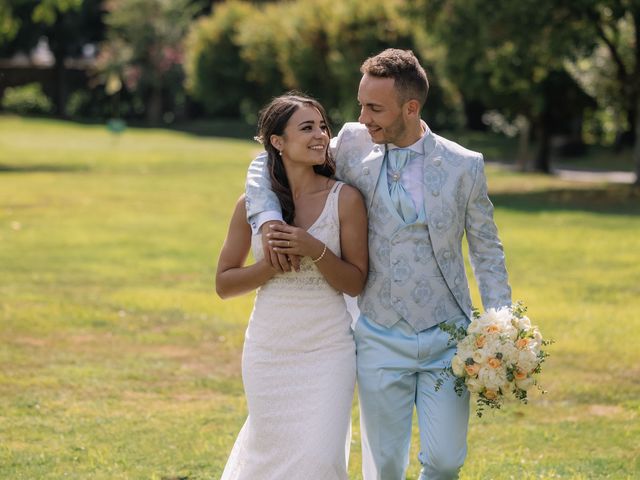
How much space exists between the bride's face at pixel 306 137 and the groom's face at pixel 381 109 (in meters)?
0.19

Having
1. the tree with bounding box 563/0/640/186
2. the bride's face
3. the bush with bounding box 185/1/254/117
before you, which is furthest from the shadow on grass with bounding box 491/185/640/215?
the bush with bounding box 185/1/254/117

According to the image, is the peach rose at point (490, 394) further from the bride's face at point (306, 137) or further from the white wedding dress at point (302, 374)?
the bride's face at point (306, 137)

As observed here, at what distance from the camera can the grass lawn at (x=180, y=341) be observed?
7082mm

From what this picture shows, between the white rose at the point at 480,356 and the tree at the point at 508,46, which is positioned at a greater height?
the tree at the point at 508,46

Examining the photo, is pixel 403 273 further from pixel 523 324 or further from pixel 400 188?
pixel 523 324

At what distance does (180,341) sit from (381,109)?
5804 mm

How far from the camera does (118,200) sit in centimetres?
2300

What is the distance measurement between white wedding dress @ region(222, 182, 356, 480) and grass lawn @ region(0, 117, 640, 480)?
1674 millimetres

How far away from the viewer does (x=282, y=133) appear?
16.6 feet

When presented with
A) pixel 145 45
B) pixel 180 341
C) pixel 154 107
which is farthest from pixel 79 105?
pixel 180 341

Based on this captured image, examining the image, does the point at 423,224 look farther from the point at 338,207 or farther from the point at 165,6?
the point at 165,6

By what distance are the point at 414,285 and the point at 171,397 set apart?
12.7ft

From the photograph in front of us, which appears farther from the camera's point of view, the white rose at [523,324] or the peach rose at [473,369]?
the white rose at [523,324]

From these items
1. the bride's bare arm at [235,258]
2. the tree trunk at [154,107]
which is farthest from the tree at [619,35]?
the tree trunk at [154,107]
